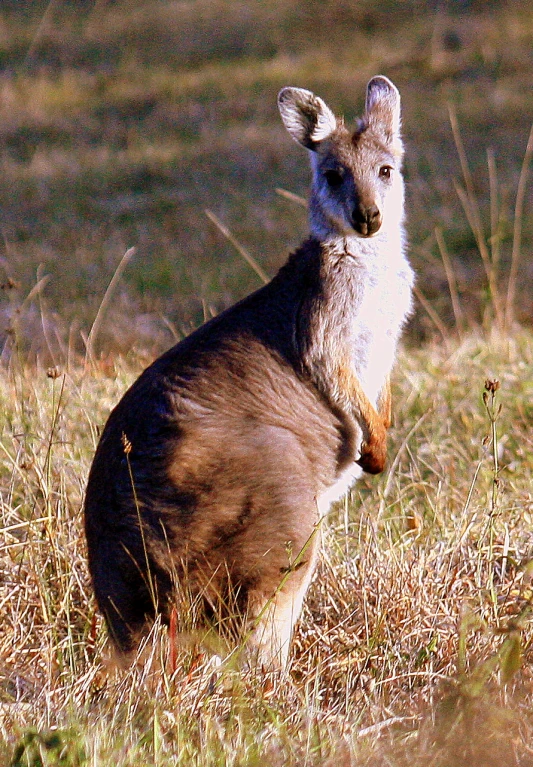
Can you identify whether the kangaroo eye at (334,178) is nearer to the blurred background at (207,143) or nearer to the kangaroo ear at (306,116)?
the kangaroo ear at (306,116)

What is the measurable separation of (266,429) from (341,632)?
637mm

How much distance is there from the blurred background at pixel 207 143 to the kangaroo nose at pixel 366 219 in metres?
2.26

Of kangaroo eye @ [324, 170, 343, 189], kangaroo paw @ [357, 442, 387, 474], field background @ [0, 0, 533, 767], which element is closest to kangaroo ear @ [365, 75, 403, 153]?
kangaroo eye @ [324, 170, 343, 189]

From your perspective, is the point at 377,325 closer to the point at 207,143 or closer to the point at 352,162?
the point at 352,162

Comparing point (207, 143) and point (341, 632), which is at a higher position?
point (207, 143)

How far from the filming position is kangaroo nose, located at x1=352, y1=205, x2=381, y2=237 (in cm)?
361

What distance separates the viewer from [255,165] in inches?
428

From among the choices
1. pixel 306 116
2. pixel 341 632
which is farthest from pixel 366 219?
pixel 341 632

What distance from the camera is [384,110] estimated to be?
4.08m

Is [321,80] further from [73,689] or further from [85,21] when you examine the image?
[73,689]

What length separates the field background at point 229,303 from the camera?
8.68ft

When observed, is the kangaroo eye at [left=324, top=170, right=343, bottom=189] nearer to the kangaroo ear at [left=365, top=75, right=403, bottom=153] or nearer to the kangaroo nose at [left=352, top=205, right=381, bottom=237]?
the kangaroo nose at [left=352, top=205, right=381, bottom=237]

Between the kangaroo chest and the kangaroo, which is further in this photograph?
the kangaroo chest

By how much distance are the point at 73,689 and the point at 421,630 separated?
0.99 m
